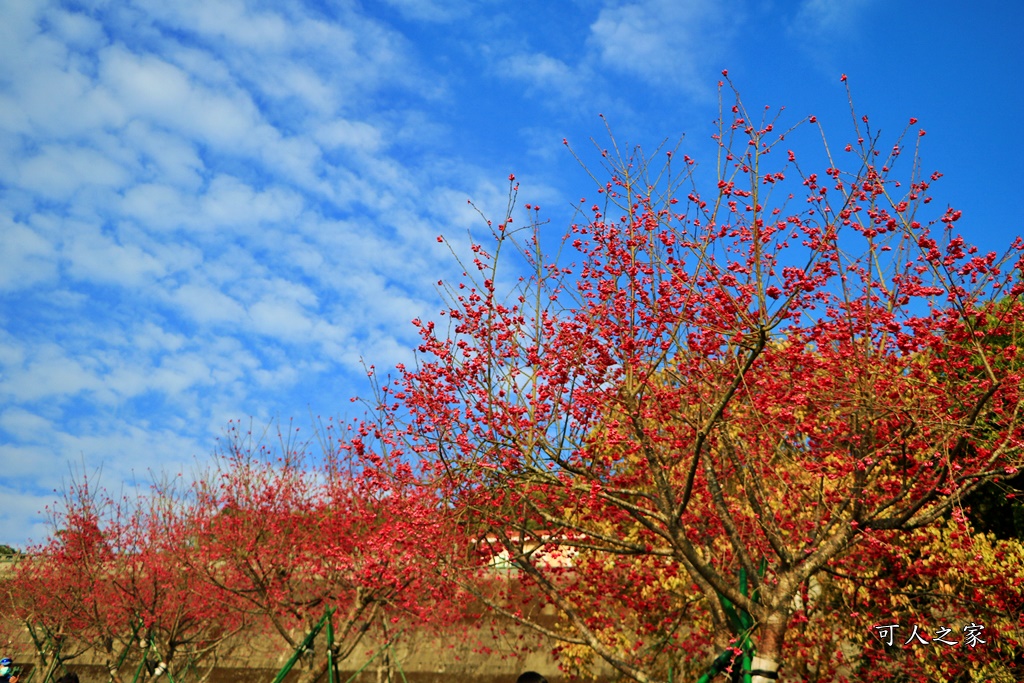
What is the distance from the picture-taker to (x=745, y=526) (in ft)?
38.1

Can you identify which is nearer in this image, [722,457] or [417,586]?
[722,457]

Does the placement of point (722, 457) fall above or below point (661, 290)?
below

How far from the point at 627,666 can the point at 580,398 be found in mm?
3187

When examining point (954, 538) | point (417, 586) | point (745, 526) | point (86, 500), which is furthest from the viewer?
point (86, 500)

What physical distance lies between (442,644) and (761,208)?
17.6 m

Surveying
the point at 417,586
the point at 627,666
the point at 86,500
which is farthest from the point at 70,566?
the point at 627,666

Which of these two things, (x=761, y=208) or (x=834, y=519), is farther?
(x=834, y=519)

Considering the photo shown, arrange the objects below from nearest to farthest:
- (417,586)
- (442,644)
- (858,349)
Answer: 1. (858,349)
2. (417,586)
3. (442,644)

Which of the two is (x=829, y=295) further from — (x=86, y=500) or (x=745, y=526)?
(x=86, y=500)

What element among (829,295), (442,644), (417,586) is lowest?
(442,644)

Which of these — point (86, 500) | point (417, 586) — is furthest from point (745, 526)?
point (86, 500)

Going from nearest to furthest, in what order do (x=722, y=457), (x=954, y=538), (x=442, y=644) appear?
(x=722, y=457) < (x=954, y=538) < (x=442, y=644)

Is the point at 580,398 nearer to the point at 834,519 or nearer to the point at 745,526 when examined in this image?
the point at 834,519

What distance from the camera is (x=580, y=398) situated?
9.08m
